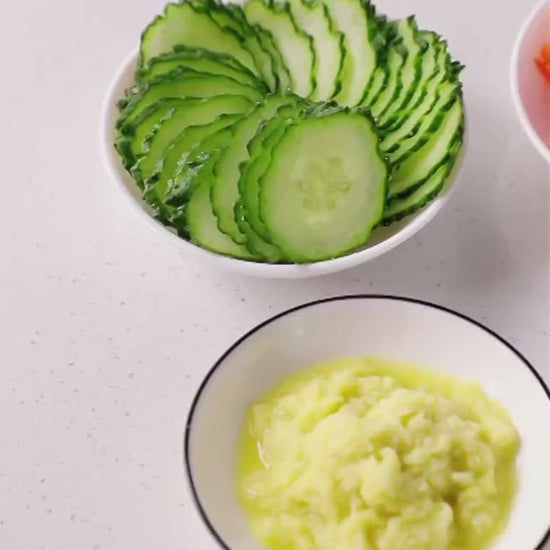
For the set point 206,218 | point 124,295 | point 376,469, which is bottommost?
point 376,469

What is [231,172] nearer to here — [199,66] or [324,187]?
[324,187]

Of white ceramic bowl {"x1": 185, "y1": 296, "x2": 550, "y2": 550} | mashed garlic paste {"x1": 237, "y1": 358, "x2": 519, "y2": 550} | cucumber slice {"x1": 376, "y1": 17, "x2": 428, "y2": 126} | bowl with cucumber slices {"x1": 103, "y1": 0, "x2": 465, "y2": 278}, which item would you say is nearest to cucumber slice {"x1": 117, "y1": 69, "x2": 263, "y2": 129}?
bowl with cucumber slices {"x1": 103, "y1": 0, "x2": 465, "y2": 278}

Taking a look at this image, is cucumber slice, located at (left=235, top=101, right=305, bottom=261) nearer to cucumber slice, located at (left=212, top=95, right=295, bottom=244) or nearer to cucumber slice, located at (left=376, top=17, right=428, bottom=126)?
cucumber slice, located at (left=212, top=95, right=295, bottom=244)

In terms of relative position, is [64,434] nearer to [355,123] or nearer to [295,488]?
[295,488]

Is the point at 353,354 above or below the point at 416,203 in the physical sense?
below

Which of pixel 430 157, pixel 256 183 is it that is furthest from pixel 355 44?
pixel 256 183

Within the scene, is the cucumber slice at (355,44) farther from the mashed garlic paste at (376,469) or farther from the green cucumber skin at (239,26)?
the mashed garlic paste at (376,469)

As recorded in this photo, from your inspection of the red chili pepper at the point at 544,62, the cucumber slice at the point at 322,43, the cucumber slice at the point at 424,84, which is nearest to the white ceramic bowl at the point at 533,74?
the red chili pepper at the point at 544,62
